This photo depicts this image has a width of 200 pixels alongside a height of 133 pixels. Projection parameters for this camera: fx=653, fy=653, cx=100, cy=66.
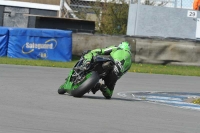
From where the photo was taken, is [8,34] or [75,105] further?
[8,34]

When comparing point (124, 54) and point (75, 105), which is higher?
point (124, 54)

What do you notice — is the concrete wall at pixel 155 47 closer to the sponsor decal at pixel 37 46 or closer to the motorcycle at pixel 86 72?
the sponsor decal at pixel 37 46

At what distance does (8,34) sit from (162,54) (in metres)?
5.22

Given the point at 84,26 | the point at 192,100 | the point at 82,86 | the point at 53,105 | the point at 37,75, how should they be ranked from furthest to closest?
the point at 84,26 < the point at 37,75 < the point at 192,100 < the point at 82,86 < the point at 53,105

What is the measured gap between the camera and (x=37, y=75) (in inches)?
610

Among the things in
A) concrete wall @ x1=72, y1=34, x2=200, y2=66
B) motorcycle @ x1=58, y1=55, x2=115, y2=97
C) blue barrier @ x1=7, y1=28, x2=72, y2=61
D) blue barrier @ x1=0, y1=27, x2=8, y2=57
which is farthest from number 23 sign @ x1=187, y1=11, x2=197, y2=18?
motorcycle @ x1=58, y1=55, x2=115, y2=97

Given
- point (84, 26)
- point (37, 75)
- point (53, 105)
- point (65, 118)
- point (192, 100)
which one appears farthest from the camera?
point (84, 26)

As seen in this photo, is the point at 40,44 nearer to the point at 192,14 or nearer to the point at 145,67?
the point at 145,67

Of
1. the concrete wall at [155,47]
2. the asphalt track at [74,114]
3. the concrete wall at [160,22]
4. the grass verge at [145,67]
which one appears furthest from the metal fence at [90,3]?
the asphalt track at [74,114]

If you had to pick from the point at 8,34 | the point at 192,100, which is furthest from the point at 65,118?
the point at 8,34

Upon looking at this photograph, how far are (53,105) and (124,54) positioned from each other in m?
2.33

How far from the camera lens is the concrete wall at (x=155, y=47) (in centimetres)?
2197

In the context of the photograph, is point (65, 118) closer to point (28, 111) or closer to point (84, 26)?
point (28, 111)

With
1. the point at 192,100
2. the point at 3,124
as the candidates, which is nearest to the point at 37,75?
the point at 192,100
